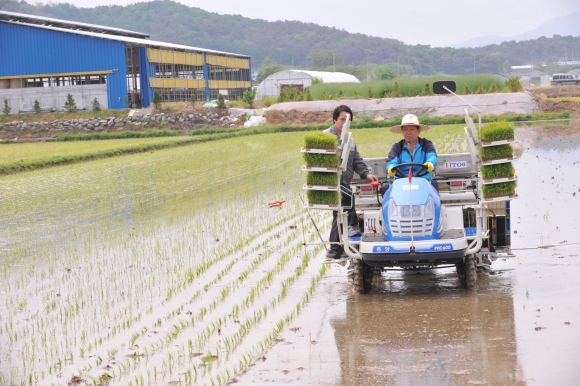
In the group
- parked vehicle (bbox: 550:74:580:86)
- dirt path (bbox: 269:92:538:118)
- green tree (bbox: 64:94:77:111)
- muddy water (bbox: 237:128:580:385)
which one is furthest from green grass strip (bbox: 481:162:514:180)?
parked vehicle (bbox: 550:74:580:86)

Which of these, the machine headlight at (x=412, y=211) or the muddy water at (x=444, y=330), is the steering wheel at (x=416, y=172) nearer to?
the machine headlight at (x=412, y=211)

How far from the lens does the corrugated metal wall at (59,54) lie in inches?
2191

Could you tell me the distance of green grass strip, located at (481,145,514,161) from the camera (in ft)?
28.6

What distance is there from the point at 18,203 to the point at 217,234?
283 inches

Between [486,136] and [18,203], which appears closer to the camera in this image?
[486,136]

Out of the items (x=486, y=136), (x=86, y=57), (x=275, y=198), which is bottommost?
(x=275, y=198)

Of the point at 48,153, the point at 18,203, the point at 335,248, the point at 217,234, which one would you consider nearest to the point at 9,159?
the point at 48,153

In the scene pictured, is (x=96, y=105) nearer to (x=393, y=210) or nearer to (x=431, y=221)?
(x=393, y=210)

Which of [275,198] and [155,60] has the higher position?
[155,60]

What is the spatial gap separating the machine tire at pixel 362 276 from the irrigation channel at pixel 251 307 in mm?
148

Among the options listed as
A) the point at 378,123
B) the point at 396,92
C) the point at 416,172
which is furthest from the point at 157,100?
the point at 416,172

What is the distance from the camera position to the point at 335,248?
9758 millimetres

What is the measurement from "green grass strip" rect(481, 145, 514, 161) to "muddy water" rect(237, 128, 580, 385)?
4.47 ft

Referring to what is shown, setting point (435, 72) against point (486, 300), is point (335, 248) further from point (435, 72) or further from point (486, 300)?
point (435, 72)
